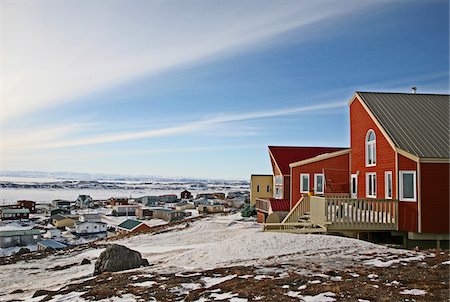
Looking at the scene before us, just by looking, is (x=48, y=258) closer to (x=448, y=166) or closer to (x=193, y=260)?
(x=193, y=260)

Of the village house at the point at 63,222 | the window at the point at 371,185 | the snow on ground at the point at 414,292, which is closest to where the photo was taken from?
the snow on ground at the point at 414,292

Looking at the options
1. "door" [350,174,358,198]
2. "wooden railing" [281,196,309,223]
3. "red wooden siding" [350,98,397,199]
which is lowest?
"wooden railing" [281,196,309,223]

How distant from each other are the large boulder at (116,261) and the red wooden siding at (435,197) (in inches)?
437

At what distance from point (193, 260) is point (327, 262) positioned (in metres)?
4.44

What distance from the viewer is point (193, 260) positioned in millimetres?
12836

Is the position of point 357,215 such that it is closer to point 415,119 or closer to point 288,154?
point 415,119

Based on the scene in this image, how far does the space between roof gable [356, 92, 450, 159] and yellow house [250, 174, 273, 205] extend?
18627 mm

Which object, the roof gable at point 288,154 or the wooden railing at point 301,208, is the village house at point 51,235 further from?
the wooden railing at point 301,208

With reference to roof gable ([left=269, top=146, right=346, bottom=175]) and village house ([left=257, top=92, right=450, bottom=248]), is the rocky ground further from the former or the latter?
roof gable ([left=269, top=146, right=346, bottom=175])

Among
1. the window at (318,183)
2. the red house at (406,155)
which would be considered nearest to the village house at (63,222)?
the window at (318,183)

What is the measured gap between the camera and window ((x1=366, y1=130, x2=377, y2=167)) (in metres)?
17.9

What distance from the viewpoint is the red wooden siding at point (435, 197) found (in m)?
15.0

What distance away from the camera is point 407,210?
607 inches

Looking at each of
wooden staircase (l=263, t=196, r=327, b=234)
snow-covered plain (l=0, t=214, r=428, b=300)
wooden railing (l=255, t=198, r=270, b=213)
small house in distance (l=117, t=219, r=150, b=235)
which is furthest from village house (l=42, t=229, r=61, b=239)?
wooden staircase (l=263, t=196, r=327, b=234)
